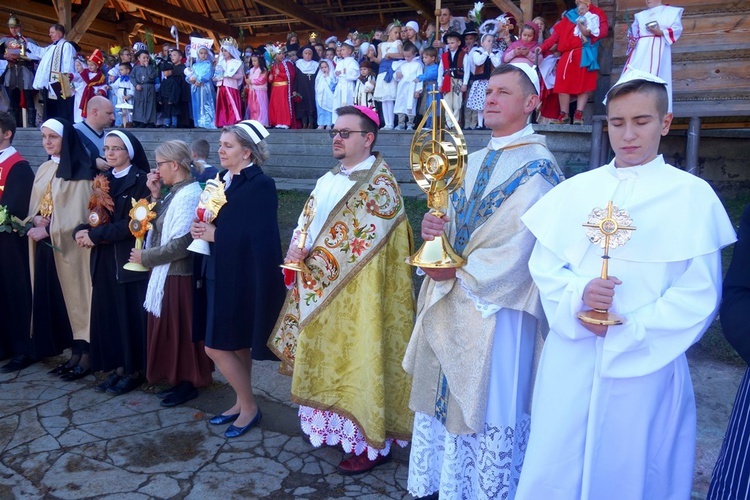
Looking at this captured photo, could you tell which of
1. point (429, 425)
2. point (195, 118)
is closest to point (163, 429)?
point (429, 425)

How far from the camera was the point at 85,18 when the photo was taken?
14.8 metres

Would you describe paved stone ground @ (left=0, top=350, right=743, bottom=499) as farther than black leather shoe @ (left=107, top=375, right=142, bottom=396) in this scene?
No

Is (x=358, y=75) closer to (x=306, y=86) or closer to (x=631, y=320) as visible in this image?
(x=306, y=86)

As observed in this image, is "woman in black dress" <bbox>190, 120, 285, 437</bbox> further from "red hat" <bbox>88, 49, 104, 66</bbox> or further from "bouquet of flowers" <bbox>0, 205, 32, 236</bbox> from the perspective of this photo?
"red hat" <bbox>88, 49, 104, 66</bbox>

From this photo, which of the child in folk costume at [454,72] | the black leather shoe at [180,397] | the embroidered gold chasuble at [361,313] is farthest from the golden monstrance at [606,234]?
the child in folk costume at [454,72]

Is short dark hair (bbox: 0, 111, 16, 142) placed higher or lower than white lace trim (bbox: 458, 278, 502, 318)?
higher

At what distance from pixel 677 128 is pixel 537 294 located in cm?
801

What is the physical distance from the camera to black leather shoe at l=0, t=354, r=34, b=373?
18.5 feet

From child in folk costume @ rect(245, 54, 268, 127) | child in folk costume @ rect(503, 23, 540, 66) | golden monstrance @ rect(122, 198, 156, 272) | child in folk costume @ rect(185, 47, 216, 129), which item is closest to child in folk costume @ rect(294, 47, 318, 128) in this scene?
child in folk costume @ rect(245, 54, 268, 127)

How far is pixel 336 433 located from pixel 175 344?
Result: 1.67 meters

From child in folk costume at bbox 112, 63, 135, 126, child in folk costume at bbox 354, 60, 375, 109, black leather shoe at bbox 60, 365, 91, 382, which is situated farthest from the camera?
child in folk costume at bbox 112, 63, 135, 126

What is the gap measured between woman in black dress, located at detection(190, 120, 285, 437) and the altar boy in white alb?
2.12 m

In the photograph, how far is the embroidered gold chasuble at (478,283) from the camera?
2.84 m

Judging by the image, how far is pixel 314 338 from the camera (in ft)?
12.7
